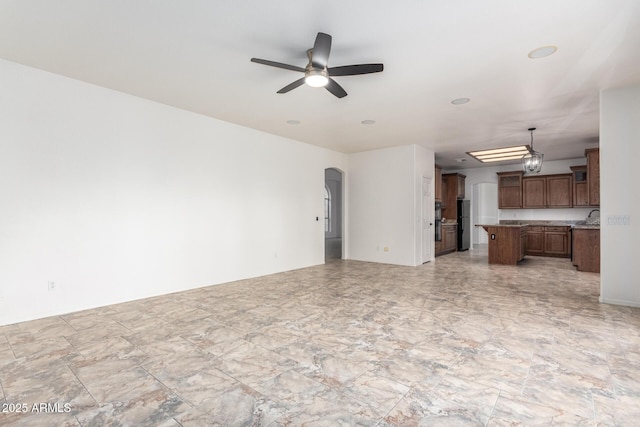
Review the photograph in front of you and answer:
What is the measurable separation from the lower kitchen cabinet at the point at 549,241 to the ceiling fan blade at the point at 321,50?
339 inches

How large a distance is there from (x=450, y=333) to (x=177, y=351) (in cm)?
256

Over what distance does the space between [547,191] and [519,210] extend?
101 cm

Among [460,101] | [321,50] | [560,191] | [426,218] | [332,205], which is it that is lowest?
[426,218]

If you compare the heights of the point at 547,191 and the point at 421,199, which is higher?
the point at 547,191

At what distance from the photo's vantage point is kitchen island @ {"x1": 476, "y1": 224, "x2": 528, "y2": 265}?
754 cm

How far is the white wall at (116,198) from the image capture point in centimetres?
353

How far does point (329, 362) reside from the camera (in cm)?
259

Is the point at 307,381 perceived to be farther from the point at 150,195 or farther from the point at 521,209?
the point at 521,209

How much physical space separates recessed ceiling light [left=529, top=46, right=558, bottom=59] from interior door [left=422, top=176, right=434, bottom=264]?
14.7ft

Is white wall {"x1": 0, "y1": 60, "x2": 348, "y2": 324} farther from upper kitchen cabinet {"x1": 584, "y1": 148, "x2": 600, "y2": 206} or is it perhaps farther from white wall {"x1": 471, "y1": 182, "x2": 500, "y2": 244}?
white wall {"x1": 471, "y1": 182, "x2": 500, "y2": 244}

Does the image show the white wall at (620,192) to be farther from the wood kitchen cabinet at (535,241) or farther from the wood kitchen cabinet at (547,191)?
the wood kitchen cabinet at (547,191)

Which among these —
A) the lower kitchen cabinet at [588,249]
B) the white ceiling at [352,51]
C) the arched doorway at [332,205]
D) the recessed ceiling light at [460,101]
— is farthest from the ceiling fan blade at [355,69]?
the arched doorway at [332,205]

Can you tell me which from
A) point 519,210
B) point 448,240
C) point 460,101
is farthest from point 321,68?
point 519,210

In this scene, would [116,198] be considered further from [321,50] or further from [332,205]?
[332,205]
